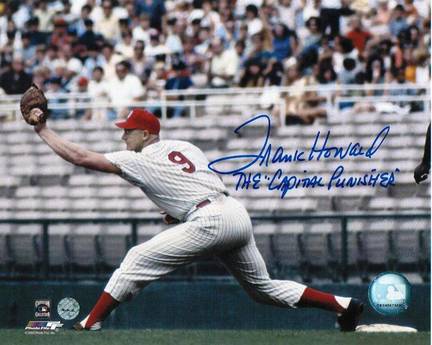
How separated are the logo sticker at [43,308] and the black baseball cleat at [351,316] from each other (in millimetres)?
3106

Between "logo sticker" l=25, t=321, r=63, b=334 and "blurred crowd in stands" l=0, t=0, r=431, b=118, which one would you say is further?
"blurred crowd in stands" l=0, t=0, r=431, b=118

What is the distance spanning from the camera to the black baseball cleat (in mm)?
9133

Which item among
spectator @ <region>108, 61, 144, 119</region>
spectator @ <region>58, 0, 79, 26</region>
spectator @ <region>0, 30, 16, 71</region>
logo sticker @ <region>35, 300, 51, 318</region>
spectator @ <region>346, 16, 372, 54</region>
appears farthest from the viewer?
spectator @ <region>58, 0, 79, 26</region>

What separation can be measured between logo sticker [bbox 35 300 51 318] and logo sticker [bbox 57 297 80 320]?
6.9 inches

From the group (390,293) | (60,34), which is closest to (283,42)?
(60,34)

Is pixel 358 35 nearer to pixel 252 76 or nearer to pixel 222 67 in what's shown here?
pixel 252 76

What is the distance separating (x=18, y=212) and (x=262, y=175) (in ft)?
9.31

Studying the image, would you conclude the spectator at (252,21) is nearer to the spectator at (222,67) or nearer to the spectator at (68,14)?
the spectator at (222,67)

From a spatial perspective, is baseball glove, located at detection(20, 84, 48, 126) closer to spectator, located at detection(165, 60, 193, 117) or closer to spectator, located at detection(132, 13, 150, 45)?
spectator, located at detection(165, 60, 193, 117)

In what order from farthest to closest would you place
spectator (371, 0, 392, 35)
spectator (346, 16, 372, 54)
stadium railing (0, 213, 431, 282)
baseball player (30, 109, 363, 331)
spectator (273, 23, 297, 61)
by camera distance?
1. spectator (371, 0, 392, 35)
2. spectator (273, 23, 297, 61)
3. spectator (346, 16, 372, 54)
4. stadium railing (0, 213, 431, 282)
5. baseball player (30, 109, 363, 331)

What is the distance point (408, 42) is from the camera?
1653 cm

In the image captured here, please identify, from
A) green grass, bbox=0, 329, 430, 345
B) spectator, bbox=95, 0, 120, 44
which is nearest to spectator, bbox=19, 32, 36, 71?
spectator, bbox=95, 0, 120, 44
